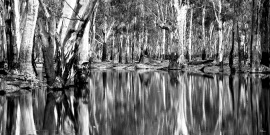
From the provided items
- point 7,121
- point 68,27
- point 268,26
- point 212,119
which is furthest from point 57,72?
point 268,26

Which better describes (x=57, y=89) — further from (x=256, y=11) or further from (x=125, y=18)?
(x=125, y=18)

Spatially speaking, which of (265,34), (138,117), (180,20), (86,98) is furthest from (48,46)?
(180,20)

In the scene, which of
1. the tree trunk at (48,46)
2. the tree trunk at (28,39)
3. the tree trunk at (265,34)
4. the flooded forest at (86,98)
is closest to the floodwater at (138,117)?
the flooded forest at (86,98)

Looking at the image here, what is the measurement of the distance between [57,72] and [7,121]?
7.38m

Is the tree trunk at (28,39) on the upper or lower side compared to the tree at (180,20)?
lower

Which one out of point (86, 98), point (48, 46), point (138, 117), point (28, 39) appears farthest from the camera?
point (28, 39)

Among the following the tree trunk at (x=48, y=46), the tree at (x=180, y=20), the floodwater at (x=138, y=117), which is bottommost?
the floodwater at (x=138, y=117)

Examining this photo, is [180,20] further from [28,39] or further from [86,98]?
[86,98]

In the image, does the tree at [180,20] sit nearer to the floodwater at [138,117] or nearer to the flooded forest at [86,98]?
the flooded forest at [86,98]

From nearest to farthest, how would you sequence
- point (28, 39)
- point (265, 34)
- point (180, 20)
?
point (28, 39) < point (265, 34) < point (180, 20)

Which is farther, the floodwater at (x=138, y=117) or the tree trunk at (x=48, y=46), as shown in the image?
the tree trunk at (x=48, y=46)

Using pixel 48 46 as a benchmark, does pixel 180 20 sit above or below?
above

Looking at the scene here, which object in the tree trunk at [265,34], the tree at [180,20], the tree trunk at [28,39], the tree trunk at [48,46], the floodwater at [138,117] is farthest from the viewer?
the tree at [180,20]

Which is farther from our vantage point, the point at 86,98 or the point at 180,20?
the point at 180,20
